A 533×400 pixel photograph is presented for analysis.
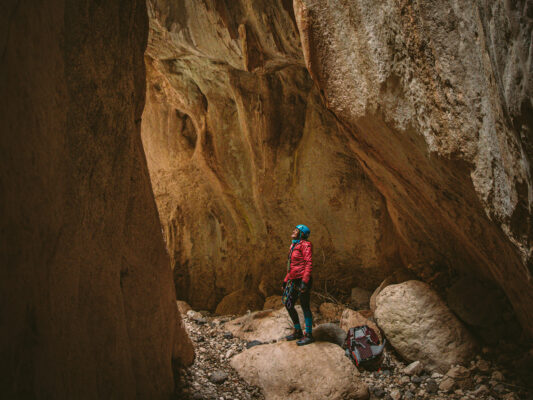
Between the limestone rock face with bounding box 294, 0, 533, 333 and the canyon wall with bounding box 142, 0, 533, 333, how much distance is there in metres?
0.01

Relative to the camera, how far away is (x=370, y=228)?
20.3 ft

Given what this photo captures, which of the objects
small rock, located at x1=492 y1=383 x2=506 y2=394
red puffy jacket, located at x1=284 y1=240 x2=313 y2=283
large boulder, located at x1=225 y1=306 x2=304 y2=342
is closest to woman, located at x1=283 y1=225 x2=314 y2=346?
red puffy jacket, located at x1=284 y1=240 x2=313 y2=283

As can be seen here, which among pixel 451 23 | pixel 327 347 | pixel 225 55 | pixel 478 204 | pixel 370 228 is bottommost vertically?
pixel 327 347

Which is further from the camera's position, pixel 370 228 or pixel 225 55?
pixel 370 228

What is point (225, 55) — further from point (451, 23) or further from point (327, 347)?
point (327, 347)

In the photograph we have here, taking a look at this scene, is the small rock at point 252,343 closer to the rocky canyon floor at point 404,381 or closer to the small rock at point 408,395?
the rocky canyon floor at point 404,381

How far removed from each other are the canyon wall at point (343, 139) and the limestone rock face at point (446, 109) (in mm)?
13

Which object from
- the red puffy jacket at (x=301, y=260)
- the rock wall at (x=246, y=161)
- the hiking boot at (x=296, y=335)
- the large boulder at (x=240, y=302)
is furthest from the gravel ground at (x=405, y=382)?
the large boulder at (x=240, y=302)

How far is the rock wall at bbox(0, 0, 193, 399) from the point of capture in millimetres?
1727

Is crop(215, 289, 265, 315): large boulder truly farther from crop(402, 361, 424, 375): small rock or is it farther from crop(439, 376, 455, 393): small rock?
crop(439, 376, 455, 393): small rock

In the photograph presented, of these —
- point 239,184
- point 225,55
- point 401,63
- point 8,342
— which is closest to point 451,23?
point 401,63

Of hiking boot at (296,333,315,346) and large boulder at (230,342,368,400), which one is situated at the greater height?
hiking boot at (296,333,315,346)

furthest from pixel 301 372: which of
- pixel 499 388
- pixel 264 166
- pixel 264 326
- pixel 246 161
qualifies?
pixel 246 161

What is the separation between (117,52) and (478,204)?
335 cm
